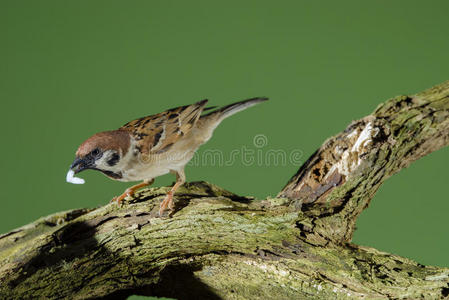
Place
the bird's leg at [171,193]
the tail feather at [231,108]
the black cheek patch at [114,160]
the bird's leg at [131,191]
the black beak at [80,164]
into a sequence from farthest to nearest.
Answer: the tail feather at [231,108] < the bird's leg at [131,191] < the bird's leg at [171,193] < the black cheek patch at [114,160] < the black beak at [80,164]

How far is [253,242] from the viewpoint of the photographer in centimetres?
364

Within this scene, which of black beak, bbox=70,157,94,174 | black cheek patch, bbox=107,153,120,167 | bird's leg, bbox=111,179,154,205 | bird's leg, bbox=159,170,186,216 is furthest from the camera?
bird's leg, bbox=111,179,154,205

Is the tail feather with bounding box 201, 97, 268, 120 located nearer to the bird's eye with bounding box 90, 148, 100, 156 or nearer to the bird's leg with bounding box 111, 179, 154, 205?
the bird's leg with bounding box 111, 179, 154, 205

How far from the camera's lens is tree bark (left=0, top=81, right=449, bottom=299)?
3.41 metres

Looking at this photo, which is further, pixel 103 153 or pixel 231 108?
pixel 231 108

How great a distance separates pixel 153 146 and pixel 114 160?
0.38m

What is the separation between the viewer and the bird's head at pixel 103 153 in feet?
11.0

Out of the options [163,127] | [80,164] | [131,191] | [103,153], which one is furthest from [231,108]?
[80,164]

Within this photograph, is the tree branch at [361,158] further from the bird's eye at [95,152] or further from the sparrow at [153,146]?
the bird's eye at [95,152]

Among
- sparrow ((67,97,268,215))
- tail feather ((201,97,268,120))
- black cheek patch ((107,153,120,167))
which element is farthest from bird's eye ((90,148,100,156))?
tail feather ((201,97,268,120))

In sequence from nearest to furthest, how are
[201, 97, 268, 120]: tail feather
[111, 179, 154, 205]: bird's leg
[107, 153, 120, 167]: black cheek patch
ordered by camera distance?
[107, 153, 120, 167]: black cheek patch
[111, 179, 154, 205]: bird's leg
[201, 97, 268, 120]: tail feather

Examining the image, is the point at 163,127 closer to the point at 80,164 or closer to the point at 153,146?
the point at 153,146

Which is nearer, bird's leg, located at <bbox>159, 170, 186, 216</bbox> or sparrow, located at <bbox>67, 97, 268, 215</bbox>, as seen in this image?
sparrow, located at <bbox>67, 97, 268, 215</bbox>

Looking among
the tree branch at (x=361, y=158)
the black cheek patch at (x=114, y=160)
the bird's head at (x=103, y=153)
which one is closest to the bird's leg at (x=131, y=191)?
the bird's head at (x=103, y=153)
